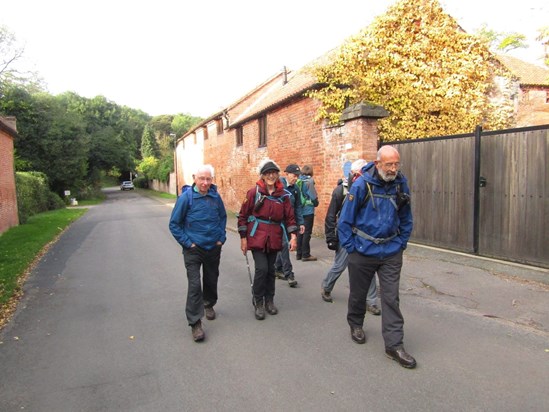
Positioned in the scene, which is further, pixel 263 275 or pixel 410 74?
pixel 410 74

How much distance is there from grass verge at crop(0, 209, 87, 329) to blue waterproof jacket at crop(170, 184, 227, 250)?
2.55m

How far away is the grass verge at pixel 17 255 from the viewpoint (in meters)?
5.90

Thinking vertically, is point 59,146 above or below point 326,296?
above

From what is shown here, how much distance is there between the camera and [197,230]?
439 centimetres

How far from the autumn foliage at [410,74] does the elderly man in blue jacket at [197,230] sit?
6.47 meters

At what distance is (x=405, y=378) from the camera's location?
327 centimetres

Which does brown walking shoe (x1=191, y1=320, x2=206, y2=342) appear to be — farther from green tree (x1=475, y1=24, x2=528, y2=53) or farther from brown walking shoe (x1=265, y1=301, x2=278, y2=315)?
green tree (x1=475, y1=24, x2=528, y2=53)

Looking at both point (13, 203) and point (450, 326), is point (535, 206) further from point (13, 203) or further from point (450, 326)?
point (13, 203)

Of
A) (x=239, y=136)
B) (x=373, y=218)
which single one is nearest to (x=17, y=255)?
(x=373, y=218)

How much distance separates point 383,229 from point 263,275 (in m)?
1.71

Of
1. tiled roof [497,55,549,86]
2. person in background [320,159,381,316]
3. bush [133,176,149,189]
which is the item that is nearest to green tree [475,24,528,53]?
tiled roof [497,55,549,86]

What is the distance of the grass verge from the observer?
5.90 m

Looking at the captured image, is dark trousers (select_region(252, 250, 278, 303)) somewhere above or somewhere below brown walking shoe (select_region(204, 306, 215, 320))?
above

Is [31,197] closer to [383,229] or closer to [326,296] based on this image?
[326,296]
